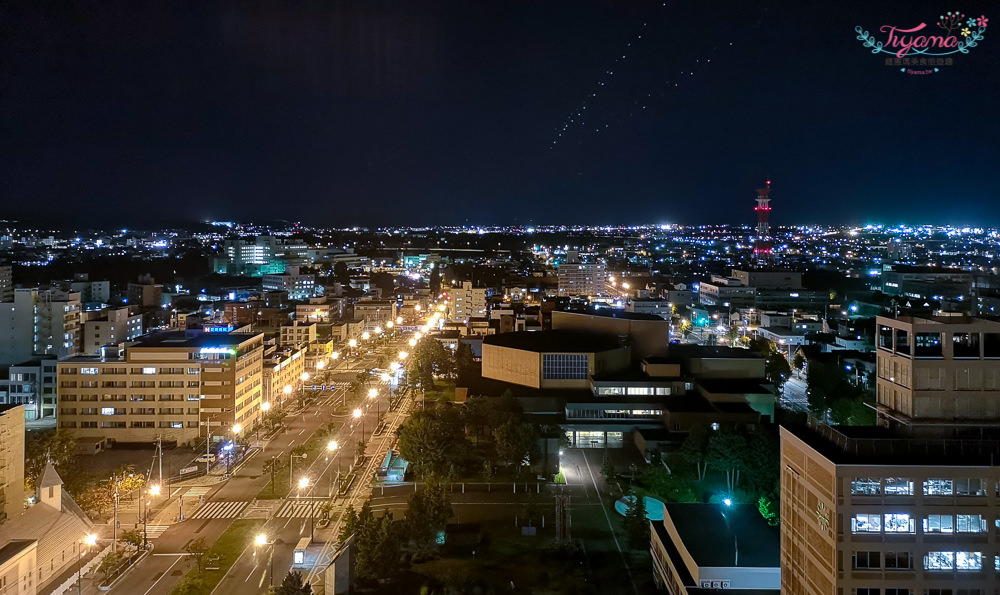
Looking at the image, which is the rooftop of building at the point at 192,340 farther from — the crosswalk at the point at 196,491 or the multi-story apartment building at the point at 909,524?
the multi-story apartment building at the point at 909,524

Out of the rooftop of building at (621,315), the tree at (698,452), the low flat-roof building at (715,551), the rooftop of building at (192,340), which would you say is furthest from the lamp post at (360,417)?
the low flat-roof building at (715,551)

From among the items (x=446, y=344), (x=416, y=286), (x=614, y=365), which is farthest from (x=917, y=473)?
(x=416, y=286)

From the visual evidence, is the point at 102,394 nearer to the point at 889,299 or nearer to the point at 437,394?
the point at 437,394

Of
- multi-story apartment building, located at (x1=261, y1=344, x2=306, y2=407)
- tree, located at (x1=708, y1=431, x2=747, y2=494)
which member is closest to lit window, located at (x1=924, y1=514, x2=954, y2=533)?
tree, located at (x1=708, y1=431, x2=747, y2=494)

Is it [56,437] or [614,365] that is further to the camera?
[614,365]

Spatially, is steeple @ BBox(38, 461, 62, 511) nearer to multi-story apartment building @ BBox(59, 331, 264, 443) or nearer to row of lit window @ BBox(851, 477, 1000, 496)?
multi-story apartment building @ BBox(59, 331, 264, 443)
